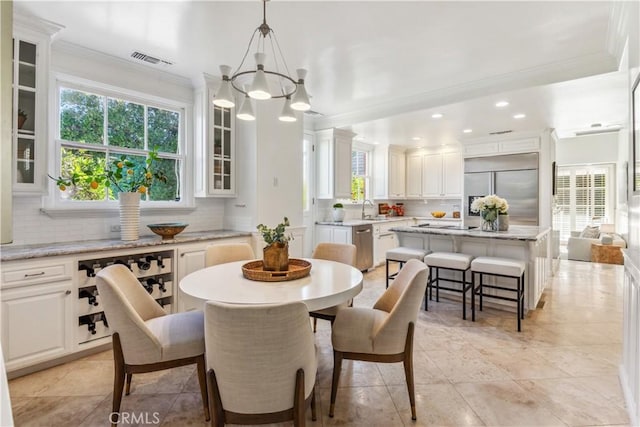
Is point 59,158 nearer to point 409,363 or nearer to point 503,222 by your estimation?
point 409,363

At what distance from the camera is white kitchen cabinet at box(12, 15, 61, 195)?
2.46 metres

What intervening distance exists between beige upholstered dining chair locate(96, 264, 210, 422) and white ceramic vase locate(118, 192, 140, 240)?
113 cm

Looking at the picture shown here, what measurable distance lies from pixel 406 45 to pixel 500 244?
2.34 meters

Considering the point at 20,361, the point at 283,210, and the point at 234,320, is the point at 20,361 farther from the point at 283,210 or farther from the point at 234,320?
the point at 283,210

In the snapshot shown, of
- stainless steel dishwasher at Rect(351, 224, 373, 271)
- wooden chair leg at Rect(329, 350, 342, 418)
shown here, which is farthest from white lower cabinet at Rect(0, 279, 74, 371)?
stainless steel dishwasher at Rect(351, 224, 373, 271)

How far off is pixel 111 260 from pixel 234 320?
85.6 inches

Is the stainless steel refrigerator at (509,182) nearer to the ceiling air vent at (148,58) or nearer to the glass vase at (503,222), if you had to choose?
the glass vase at (503,222)

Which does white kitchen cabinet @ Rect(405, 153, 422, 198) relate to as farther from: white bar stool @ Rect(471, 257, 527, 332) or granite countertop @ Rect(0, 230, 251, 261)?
granite countertop @ Rect(0, 230, 251, 261)

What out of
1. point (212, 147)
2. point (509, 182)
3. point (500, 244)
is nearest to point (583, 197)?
point (509, 182)

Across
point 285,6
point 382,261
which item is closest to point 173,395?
point 285,6

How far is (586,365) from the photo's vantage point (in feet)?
8.20

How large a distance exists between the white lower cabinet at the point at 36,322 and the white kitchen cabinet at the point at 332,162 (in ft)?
12.7

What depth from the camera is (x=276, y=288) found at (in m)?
1.87

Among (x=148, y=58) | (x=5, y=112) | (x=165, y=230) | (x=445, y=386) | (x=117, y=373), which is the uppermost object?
(x=148, y=58)
